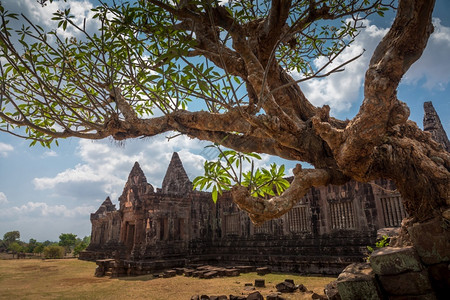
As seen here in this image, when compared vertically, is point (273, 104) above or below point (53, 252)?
above

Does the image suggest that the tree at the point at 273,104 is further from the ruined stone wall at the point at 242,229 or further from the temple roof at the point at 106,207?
the temple roof at the point at 106,207

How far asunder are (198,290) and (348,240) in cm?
683

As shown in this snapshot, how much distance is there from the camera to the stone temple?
1153cm

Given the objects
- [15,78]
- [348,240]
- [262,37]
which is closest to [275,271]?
[348,240]

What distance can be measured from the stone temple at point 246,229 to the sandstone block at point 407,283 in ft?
18.8

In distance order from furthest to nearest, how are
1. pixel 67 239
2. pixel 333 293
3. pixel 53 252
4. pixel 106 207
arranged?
pixel 67 239
pixel 106 207
pixel 53 252
pixel 333 293

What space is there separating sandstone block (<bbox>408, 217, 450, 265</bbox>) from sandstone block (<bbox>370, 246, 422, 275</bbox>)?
138mm

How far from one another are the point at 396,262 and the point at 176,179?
17460 mm

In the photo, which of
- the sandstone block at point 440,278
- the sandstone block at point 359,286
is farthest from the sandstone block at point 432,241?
the sandstone block at point 359,286

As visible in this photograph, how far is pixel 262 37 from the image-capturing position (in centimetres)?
459

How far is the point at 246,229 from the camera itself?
16.2m

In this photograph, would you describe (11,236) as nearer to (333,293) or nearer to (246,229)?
(246,229)

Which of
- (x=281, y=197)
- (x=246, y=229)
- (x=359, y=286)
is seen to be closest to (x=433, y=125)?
(x=246, y=229)

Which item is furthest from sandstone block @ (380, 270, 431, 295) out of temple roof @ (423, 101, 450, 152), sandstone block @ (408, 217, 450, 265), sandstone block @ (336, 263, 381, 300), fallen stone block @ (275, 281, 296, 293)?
temple roof @ (423, 101, 450, 152)
